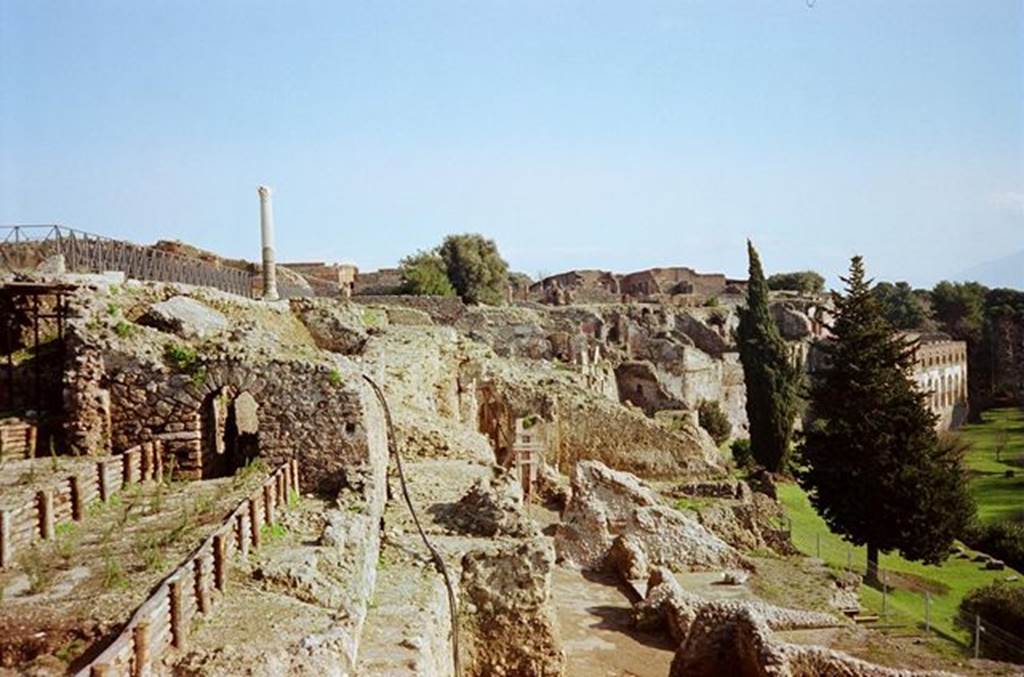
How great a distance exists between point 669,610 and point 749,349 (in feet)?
72.4

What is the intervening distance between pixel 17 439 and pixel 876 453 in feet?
61.6

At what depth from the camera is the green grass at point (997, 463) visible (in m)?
32.8

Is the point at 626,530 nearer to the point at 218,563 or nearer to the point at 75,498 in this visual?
the point at 75,498

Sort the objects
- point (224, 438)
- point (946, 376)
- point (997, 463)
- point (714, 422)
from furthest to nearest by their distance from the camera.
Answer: point (946, 376)
point (997, 463)
point (714, 422)
point (224, 438)

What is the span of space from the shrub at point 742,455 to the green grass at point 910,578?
5.65 m

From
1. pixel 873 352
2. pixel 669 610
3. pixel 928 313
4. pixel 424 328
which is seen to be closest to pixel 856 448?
pixel 873 352

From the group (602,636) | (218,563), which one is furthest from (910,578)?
(218,563)

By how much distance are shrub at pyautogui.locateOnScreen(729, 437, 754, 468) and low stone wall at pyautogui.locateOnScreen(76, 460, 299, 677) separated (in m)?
27.4

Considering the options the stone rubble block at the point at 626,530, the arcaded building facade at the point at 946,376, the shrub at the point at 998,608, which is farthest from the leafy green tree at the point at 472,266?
the shrub at the point at 998,608

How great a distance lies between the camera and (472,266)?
49.9 metres

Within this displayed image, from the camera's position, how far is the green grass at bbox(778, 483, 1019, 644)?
17.4 meters

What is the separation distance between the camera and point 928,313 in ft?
253

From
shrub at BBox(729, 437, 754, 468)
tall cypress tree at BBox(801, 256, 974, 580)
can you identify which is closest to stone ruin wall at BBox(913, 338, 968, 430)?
shrub at BBox(729, 437, 754, 468)

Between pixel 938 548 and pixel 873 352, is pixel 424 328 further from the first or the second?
pixel 938 548
